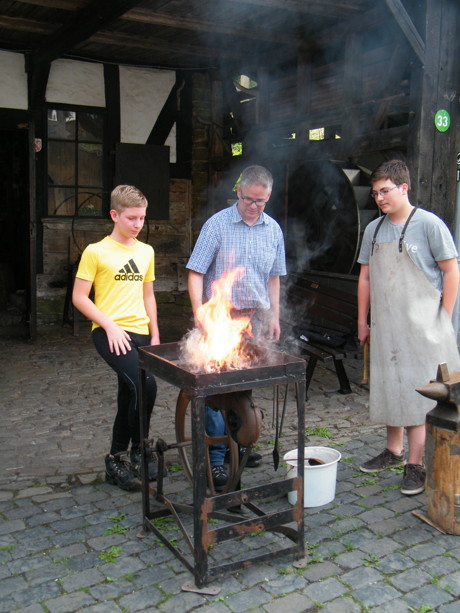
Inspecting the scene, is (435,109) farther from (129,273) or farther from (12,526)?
(12,526)

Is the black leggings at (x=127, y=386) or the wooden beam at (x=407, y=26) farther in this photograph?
the wooden beam at (x=407, y=26)

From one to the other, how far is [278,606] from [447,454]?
48.7 inches

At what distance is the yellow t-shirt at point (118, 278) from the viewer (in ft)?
12.3

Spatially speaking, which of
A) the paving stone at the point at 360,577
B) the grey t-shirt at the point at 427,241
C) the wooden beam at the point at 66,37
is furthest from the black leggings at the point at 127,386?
the wooden beam at the point at 66,37

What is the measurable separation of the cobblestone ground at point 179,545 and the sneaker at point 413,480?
6 cm

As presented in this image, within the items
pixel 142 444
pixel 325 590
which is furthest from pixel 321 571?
pixel 142 444

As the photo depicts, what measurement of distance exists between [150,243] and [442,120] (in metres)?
5.41

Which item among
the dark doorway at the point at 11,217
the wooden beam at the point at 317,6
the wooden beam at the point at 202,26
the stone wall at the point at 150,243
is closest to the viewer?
the wooden beam at the point at 317,6

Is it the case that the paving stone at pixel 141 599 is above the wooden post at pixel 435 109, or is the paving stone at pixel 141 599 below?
below

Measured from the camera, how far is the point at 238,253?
404cm

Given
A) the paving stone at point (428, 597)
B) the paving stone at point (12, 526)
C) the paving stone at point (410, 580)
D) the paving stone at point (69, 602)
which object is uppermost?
the paving stone at point (410, 580)

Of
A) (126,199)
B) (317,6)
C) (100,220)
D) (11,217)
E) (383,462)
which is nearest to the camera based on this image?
(126,199)

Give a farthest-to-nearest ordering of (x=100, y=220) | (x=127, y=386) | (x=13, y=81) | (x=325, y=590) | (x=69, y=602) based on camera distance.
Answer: (x=100, y=220) < (x=13, y=81) < (x=127, y=386) < (x=325, y=590) < (x=69, y=602)

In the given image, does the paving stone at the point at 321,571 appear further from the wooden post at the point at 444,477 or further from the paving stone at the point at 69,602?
the paving stone at the point at 69,602
